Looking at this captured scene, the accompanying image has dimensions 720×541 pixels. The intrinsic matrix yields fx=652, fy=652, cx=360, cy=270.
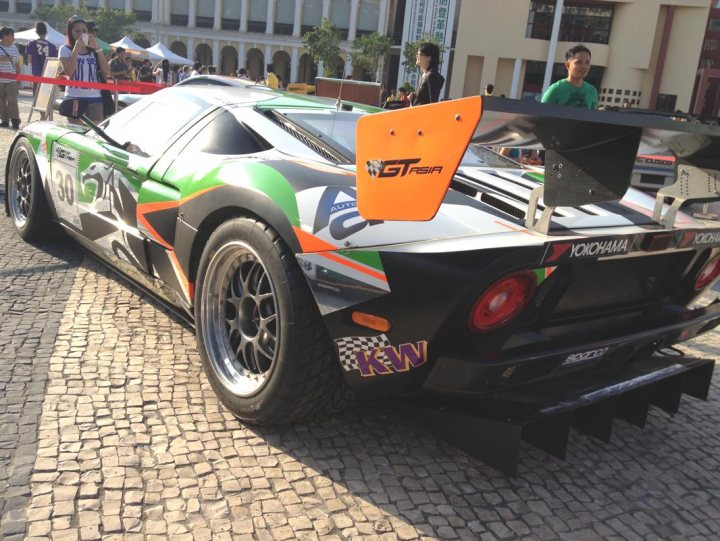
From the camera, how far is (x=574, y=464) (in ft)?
8.33

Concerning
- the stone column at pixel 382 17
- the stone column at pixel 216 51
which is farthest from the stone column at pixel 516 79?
the stone column at pixel 216 51

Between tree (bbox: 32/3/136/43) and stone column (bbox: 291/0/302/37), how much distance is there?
1958cm

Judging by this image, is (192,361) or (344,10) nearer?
(192,361)

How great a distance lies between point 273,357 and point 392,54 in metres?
67.1

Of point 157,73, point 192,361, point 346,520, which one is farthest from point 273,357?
point 157,73

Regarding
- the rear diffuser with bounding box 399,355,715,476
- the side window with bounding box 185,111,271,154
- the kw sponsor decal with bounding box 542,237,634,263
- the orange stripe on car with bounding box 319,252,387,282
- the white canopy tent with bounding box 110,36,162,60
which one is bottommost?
the rear diffuser with bounding box 399,355,715,476

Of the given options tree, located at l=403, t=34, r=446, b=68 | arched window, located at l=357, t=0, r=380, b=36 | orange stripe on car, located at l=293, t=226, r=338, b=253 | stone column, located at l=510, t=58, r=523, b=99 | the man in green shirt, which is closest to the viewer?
orange stripe on car, located at l=293, t=226, r=338, b=253

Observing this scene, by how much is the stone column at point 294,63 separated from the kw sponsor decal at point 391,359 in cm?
7400

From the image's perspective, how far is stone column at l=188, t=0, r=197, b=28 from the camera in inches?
2854

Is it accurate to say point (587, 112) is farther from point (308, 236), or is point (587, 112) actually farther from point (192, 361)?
point (192, 361)

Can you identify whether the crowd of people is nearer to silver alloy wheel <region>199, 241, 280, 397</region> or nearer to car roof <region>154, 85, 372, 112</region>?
car roof <region>154, 85, 372, 112</region>

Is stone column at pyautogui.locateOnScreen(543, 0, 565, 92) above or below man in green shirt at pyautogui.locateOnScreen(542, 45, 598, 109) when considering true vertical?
Result: above

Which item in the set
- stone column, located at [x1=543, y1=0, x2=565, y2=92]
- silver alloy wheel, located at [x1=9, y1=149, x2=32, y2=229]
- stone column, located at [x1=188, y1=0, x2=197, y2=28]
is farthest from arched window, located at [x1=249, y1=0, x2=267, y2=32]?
silver alloy wheel, located at [x1=9, y1=149, x2=32, y2=229]

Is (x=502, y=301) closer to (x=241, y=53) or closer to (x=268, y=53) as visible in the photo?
(x=268, y=53)
